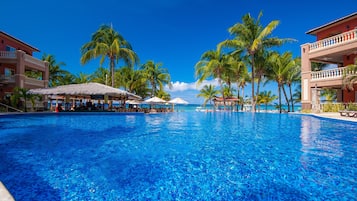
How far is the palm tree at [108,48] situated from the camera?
2144 centimetres

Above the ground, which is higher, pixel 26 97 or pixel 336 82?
pixel 336 82

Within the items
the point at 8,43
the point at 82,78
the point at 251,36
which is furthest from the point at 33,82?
the point at 251,36

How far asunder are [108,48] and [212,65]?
504 inches

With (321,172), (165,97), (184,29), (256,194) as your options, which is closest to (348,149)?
(321,172)

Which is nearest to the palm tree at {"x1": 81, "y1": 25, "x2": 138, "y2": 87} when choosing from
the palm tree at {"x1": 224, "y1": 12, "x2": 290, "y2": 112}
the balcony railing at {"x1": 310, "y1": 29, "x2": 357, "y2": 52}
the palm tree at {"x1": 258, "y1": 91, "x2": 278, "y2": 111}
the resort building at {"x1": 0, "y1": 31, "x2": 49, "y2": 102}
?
the resort building at {"x1": 0, "y1": 31, "x2": 49, "y2": 102}

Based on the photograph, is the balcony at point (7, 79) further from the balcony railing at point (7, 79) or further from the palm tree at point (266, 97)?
the palm tree at point (266, 97)

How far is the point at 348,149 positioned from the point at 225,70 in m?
21.7

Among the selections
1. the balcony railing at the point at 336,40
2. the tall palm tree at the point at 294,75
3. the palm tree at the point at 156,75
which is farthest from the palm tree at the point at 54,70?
the balcony railing at the point at 336,40

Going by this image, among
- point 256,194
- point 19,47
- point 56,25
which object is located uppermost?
point 56,25

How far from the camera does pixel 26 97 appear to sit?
17250 mm

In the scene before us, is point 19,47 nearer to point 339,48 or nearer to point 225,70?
point 225,70

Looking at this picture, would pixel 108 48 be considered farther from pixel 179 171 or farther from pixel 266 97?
pixel 266 97

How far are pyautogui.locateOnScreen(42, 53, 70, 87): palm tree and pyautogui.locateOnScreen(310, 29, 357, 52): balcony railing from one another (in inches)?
1259

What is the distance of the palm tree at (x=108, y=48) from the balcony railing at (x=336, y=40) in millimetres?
18201
